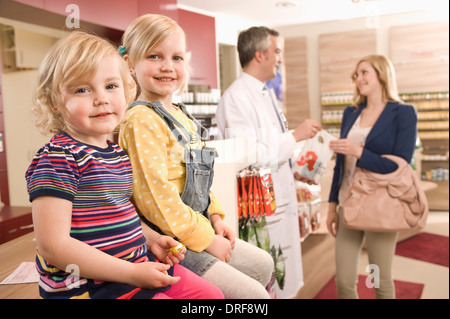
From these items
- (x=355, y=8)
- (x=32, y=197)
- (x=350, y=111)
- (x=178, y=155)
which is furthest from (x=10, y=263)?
(x=355, y=8)

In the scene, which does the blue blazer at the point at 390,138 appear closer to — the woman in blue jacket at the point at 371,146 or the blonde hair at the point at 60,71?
the woman in blue jacket at the point at 371,146

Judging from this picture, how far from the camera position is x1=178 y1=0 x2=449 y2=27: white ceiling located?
541 cm

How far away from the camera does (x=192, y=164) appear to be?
29.9 inches

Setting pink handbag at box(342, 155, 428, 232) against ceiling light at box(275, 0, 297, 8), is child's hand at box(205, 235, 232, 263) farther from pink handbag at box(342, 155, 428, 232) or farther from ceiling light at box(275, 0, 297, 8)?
ceiling light at box(275, 0, 297, 8)

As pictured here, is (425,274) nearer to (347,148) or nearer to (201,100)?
(347,148)

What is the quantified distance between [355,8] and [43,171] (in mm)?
6139

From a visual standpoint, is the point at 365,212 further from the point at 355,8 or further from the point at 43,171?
the point at 355,8

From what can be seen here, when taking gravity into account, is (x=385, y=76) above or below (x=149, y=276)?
above

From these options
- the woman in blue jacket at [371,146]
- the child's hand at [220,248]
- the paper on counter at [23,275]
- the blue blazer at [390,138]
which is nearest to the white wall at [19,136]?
the paper on counter at [23,275]

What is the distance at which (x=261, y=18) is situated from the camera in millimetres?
6367

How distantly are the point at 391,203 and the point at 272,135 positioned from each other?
2.41 ft

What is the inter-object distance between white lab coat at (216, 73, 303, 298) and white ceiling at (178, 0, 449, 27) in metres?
3.91

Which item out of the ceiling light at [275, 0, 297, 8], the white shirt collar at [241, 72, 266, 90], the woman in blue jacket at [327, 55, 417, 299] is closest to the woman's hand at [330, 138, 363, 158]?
the woman in blue jacket at [327, 55, 417, 299]

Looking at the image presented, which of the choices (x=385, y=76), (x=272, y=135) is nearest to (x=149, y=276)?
(x=272, y=135)
